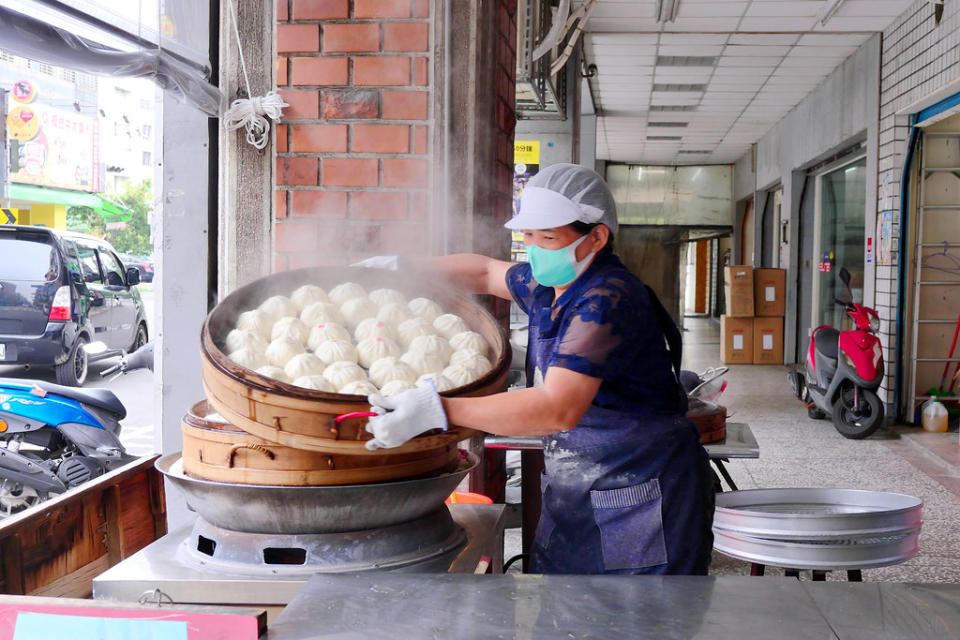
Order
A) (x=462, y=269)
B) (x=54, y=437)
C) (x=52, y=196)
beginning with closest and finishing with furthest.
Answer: (x=462, y=269) < (x=54, y=437) < (x=52, y=196)

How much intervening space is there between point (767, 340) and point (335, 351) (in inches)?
486

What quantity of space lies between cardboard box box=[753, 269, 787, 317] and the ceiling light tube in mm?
4971

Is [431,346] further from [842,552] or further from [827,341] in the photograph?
[827,341]

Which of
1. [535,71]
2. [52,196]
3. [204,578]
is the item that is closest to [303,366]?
[204,578]

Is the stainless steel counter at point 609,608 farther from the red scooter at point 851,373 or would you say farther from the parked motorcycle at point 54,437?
the red scooter at point 851,373

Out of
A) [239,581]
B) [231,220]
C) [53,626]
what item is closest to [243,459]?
[239,581]

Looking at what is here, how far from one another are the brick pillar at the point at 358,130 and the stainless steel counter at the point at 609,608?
1552mm

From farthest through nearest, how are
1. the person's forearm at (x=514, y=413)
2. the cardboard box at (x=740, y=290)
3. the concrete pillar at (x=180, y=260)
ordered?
1. the cardboard box at (x=740, y=290)
2. the concrete pillar at (x=180, y=260)
3. the person's forearm at (x=514, y=413)

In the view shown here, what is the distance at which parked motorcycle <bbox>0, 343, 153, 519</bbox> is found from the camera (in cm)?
471

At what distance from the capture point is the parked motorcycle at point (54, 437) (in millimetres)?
4715

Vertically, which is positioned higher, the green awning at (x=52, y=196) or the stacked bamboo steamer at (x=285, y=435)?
the green awning at (x=52, y=196)

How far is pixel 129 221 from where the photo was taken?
3738 centimetres

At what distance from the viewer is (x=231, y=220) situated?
A: 311 cm

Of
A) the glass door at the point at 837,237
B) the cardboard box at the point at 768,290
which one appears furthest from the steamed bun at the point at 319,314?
the cardboard box at the point at 768,290
